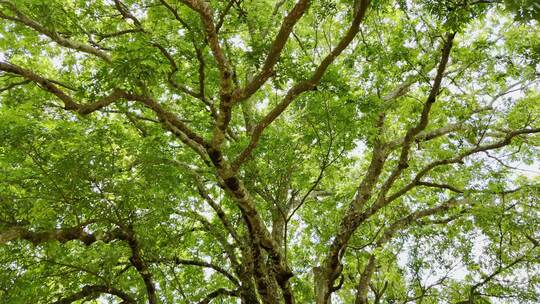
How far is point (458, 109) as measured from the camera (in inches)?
313

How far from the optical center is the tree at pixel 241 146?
5.49 m

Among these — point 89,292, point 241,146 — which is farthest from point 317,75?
point 89,292

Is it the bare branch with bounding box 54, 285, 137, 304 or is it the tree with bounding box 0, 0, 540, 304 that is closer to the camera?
the tree with bounding box 0, 0, 540, 304

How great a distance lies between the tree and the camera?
5.49 m

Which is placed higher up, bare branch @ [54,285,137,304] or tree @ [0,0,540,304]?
tree @ [0,0,540,304]

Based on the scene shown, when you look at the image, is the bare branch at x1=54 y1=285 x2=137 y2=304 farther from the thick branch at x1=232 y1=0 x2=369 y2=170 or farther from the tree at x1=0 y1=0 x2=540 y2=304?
the thick branch at x1=232 y1=0 x2=369 y2=170

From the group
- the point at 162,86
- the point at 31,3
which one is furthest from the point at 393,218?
the point at 31,3

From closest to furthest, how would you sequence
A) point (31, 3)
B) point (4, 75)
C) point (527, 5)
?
point (527, 5), point (31, 3), point (4, 75)

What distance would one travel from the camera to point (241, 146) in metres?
6.94

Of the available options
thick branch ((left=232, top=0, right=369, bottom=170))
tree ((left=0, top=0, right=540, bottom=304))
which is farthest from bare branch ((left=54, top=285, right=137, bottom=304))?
thick branch ((left=232, top=0, right=369, bottom=170))

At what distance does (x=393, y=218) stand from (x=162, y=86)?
6.27 m

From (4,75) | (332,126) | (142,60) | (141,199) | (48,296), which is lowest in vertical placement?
(48,296)

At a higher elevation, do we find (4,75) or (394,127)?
(394,127)

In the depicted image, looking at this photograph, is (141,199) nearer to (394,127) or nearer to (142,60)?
(142,60)
